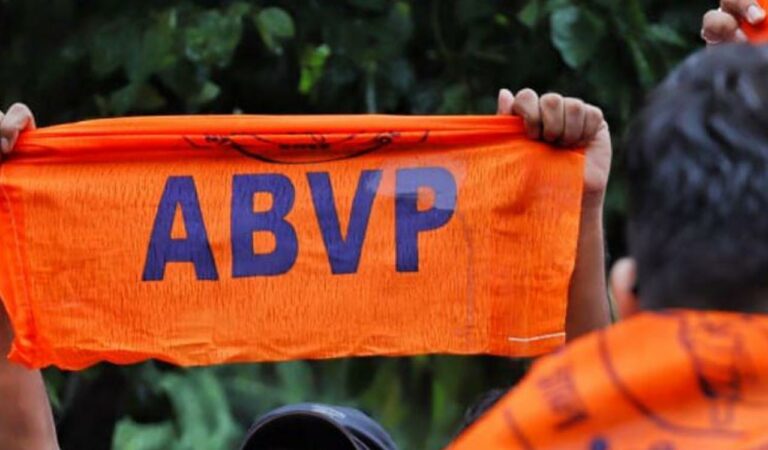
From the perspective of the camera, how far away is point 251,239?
2.49 metres

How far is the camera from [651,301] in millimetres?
1168

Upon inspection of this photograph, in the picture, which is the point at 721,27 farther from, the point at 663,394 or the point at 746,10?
the point at 663,394

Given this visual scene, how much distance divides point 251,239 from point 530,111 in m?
0.41

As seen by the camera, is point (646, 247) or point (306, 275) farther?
point (306, 275)

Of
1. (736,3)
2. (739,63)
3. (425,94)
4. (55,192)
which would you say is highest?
(739,63)

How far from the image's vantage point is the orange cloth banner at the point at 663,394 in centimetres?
112

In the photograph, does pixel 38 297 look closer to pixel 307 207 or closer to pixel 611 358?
pixel 307 207

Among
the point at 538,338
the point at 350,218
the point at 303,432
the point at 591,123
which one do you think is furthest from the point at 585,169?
the point at 303,432

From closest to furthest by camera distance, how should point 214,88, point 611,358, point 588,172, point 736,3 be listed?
point 611,358 → point 588,172 → point 736,3 → point 214,88

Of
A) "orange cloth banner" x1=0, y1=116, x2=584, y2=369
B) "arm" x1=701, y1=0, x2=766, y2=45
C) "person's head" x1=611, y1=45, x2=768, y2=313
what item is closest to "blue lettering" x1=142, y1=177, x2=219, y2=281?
"orange cloth banner" x1=0, y1=116, x2=584, y2=369

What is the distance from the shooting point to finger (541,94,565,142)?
7.68 feet

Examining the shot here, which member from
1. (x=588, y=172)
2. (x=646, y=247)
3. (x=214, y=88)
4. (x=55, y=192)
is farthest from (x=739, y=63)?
(x=214, y=88)

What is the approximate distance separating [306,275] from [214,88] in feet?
5.34

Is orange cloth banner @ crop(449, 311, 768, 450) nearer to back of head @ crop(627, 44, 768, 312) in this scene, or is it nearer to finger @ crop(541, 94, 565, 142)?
back of head @ crop(627, 44, 768, 312)
